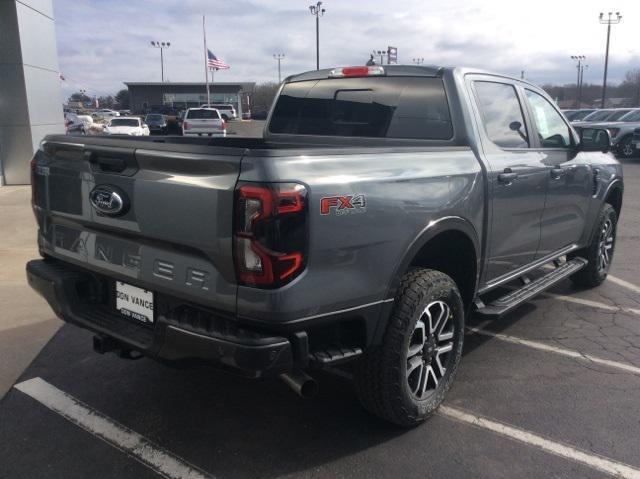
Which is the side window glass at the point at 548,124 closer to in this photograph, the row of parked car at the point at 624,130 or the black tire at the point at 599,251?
the black tire at the point at 599,251

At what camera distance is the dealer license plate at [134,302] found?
9.21 feet

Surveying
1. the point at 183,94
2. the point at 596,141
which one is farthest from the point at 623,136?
the point at 183,94

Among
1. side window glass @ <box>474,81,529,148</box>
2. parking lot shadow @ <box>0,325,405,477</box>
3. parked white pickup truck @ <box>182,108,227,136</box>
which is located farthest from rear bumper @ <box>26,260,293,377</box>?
parked white pickup truck @ <box>182,108,227,136</box>

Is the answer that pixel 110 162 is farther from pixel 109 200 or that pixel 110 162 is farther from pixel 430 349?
pixel 430 349

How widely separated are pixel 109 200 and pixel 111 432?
4.19 feet

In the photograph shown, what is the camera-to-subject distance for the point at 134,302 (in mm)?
2879

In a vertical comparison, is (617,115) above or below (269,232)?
above

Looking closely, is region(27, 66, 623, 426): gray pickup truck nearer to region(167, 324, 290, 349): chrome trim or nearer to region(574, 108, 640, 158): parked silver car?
region(167, 324, 290, 349): chrome trim

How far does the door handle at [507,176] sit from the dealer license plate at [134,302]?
2.25 meters

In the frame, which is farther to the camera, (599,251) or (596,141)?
(599,251)

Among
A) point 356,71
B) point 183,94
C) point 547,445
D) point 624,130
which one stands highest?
point 183,94

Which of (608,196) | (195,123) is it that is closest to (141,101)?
(195,123)

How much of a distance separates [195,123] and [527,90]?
23.6 metres

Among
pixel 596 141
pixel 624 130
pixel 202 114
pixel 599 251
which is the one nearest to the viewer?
pixel 596 141
